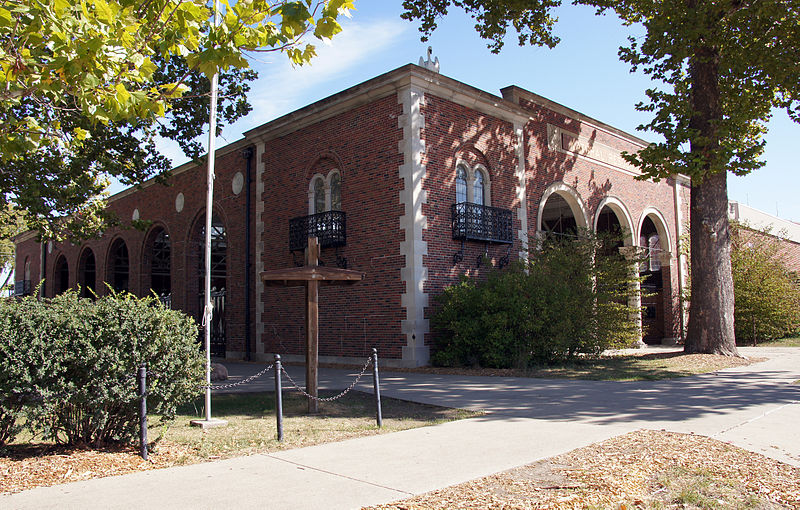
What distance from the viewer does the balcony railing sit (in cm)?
4084

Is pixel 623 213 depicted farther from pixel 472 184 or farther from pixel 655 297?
pixel 472 184

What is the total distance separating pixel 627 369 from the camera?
14.2 meters

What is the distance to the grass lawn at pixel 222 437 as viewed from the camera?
5.68 m

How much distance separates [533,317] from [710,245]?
553 cm

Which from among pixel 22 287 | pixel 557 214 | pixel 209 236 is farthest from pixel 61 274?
pixel 209 236

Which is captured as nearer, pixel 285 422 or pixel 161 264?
pixel 285 422

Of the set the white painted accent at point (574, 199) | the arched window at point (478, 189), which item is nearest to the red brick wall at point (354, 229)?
the arched window at point (478, 189)

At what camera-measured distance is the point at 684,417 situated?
798 cm

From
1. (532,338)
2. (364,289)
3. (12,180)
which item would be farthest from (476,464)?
(12,180)

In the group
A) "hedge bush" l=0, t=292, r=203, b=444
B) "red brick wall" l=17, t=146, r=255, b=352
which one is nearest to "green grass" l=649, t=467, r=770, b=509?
"hedge bush" l=0, t=292, r=203, b=444

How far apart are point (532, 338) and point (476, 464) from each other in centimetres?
930

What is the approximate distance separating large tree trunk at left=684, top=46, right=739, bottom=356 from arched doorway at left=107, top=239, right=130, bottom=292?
25077 millimetres

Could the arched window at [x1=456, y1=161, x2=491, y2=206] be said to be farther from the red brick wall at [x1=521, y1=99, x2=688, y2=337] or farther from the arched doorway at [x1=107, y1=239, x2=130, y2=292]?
the arched doorway at [x1=107, y1=239, x2=130, y2=292]

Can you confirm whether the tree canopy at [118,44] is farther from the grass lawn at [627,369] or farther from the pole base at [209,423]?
the grass lawn at [627,369]
